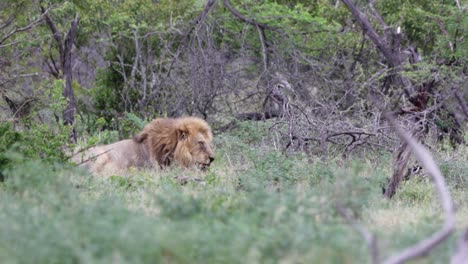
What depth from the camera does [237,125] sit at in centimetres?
1423

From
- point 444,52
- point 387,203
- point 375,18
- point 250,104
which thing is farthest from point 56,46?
point 387,203

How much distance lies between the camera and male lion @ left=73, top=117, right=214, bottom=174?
10695 mm

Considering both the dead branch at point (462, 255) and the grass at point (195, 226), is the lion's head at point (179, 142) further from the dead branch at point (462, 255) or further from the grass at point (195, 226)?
the dead branch at point (462, 255)

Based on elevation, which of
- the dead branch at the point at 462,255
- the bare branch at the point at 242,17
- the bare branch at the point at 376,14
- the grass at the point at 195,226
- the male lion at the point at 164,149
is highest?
the dead branch at the point at 462,255

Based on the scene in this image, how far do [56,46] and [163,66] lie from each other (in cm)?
237

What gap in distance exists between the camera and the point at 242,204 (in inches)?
238

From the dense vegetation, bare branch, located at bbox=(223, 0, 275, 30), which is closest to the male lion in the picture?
the dense vegetation

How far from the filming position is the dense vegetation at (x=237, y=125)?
15.2 feet

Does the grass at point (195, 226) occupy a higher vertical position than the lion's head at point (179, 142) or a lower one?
higher

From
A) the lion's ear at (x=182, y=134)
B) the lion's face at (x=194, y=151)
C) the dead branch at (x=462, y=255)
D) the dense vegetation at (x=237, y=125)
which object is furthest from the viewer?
the lion's ear at (x=182, y=134)

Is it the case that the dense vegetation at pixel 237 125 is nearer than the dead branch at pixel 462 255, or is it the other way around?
the dead branch at pixel 462 255

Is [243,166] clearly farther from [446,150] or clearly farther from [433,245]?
[433,245]

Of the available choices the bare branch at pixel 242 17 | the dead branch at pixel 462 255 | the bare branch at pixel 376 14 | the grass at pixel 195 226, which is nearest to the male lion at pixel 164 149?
the grass at pixel 195 226

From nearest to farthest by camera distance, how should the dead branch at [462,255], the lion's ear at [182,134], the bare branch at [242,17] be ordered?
the dead branch at [462,255], the lion's ear at [182,134], the bare branch at [242,17]
